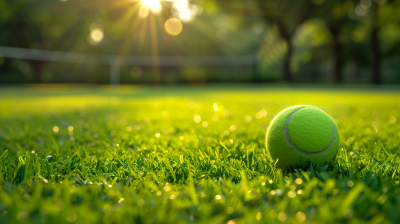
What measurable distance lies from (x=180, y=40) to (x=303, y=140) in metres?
36.0

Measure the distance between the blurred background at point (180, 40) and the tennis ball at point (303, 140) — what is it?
18579mm

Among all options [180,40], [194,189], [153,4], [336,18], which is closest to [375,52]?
[336,18]

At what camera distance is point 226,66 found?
99.6ft

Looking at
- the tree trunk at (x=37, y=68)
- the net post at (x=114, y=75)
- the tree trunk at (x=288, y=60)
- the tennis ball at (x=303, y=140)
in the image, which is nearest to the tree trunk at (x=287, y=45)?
the tree trunk at (x=288, y=60)

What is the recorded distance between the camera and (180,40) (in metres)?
36.5

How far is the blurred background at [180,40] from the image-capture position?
23141 mm

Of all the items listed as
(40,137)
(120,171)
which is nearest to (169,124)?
(40,137)

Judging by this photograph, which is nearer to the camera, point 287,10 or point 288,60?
point 287,10

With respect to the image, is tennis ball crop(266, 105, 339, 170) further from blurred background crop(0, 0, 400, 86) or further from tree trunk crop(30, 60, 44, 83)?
tree trunk crop(30, 60, 44, 83)

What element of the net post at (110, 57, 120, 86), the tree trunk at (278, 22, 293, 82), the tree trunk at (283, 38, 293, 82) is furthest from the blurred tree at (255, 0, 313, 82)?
the net post at (110, 57, 120, 86)

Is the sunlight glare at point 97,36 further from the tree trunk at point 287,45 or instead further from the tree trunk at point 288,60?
the tree trunk at point 288,60

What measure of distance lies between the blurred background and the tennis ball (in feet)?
61.0

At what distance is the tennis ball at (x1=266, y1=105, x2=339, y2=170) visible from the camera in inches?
70.9

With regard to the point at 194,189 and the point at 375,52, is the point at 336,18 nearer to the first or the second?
the point at 375,52
